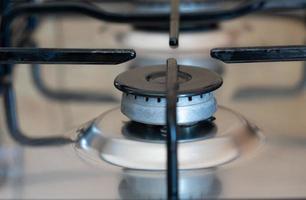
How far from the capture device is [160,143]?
1.67ft

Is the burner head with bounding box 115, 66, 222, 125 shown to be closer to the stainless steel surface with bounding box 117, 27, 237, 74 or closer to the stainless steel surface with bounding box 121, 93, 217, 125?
the stainless steel surface with bounding box 121, 93, 217, 125

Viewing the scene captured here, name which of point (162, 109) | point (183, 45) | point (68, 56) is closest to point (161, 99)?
point (162, 109)

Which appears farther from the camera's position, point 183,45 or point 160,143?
point 183,45

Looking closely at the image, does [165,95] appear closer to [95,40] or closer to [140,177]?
[140,177]

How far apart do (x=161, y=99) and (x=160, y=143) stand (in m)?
0.04

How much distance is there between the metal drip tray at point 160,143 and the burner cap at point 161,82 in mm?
40

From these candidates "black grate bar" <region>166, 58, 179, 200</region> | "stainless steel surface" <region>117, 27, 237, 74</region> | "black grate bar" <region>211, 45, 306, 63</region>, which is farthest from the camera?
"stainless steel surface" <region>117, 27, 237, 74</region>

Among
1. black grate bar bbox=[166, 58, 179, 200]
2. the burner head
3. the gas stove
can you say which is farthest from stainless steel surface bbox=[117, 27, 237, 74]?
black grate bar bbox=[166, 58, 179, 200]

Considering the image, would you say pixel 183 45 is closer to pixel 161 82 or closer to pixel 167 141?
pixel 161 82

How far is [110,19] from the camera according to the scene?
2.54ft

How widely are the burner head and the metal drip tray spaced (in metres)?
0.02

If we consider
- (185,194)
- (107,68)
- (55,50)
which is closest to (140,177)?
(185,194)

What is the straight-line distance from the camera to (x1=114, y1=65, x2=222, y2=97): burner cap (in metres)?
0.51

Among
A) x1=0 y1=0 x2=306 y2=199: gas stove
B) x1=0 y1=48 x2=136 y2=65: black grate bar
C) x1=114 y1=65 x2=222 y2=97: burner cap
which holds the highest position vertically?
x1=0 y1=48 x2=136 y2=65: black grate bar
